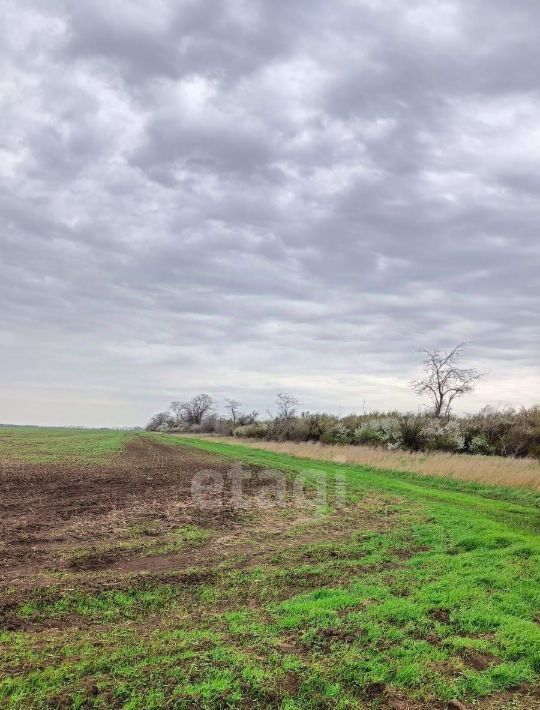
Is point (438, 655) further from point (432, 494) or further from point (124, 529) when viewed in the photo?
point (432, 494)

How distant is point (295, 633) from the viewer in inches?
231

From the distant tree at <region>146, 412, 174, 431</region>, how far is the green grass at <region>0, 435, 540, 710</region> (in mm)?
157488

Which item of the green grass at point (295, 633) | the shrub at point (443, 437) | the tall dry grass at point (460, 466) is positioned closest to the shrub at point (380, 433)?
the shrub at point (443, 437)

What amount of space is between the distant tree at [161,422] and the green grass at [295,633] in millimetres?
157488

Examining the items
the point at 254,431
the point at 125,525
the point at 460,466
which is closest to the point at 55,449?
the point at 460,466

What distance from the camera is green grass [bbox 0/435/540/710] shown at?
462 centimetres

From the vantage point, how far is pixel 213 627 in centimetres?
596

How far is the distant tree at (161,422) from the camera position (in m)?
166

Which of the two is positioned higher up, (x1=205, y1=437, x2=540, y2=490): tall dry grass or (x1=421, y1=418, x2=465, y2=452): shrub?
(x1=421, y1=418, x2=465, y2=452): shrub

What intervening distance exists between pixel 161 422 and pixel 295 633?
183674 mm

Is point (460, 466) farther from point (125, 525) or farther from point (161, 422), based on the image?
point (161, 422)

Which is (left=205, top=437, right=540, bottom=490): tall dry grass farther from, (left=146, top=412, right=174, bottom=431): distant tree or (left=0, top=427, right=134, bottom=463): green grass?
(left=146, top=412, right=174, bottom=431): distant tree

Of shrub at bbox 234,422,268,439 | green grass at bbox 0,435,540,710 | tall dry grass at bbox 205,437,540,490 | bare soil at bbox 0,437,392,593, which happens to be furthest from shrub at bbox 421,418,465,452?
shrub at bbox 234,422,268,439

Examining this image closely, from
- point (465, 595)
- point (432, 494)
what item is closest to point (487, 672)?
point (465, 595)
